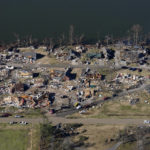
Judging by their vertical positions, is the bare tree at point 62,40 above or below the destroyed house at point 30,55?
above

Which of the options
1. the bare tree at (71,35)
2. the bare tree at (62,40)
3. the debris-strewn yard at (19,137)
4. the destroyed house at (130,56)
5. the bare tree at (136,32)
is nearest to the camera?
the debris-strewn yard at (19,137)

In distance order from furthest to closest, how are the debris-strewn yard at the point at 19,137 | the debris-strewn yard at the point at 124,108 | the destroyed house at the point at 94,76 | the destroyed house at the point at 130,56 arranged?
the destroyed house at the point at 130,56
the destroyed house at the point at 94,76
the debris-strewn yard at the point at 124,108
the debris-strewn yard at the point at 19,137

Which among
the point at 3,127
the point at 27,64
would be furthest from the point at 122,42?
the point at 3,127

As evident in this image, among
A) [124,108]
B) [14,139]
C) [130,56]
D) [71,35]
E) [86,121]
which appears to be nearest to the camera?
[14,139]

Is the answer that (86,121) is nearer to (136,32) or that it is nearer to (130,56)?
(130,56)

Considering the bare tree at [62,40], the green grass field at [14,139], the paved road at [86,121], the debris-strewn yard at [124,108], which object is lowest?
the green grass field at [14,139]

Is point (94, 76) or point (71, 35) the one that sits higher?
point (71, 35)

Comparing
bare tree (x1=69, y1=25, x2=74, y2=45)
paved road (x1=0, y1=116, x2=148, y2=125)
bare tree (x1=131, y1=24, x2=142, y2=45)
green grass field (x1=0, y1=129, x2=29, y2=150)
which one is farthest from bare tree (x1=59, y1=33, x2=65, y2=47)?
green grass field (x1=0, y1=129, x2=29, y2=150)

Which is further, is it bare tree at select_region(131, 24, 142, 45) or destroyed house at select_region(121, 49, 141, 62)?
bare tree at select_region(131, 24, 142, 45)

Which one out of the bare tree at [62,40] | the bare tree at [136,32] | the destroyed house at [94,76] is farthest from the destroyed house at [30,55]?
the bare tree at [136,32]

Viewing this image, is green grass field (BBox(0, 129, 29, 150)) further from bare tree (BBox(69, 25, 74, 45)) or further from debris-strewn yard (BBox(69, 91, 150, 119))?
bare tree (BBox(69, 25, 74, 45))

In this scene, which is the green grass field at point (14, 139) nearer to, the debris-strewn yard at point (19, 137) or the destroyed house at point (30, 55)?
the debris-strewn yard at point (19, 137)

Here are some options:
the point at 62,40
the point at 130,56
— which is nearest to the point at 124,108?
the point at 130,56

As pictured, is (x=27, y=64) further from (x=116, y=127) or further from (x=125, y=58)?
(x=116, y=127)
